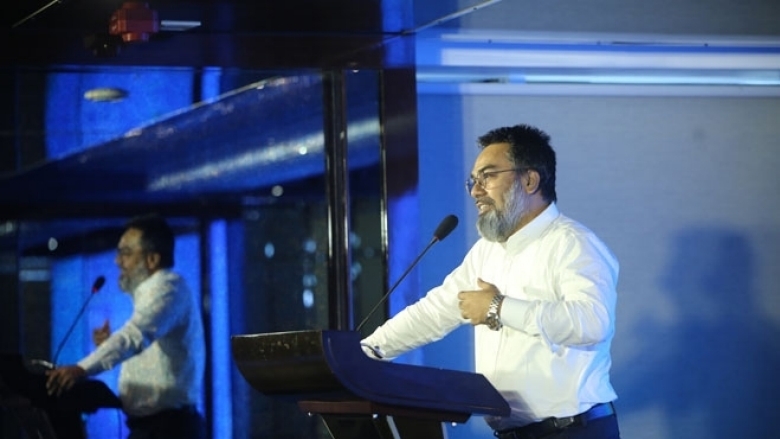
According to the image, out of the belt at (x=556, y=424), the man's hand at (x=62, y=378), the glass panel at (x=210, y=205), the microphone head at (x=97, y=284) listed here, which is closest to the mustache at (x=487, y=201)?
the belt at (x=556, y=424)

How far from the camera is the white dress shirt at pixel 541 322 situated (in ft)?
11.5

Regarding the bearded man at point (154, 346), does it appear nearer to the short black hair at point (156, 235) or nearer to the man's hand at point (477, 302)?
the short black hair at point (156, 235)

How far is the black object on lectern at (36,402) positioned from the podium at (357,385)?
5.93 feet

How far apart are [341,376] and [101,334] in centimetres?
221

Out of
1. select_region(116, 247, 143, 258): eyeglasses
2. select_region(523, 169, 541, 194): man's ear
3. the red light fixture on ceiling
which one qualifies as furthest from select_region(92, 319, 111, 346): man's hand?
select_region(523, 169, 541, 194): man's ear

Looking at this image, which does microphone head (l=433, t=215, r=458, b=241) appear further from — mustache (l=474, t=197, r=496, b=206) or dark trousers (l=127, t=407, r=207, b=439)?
dark trousers (l=127, t=407, r=207, b=439)

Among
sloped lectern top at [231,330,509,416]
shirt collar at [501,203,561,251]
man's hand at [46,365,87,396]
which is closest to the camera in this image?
sloped lectern top at [231,330,509,416]

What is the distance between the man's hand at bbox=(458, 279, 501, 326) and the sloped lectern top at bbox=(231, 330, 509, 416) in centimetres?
18

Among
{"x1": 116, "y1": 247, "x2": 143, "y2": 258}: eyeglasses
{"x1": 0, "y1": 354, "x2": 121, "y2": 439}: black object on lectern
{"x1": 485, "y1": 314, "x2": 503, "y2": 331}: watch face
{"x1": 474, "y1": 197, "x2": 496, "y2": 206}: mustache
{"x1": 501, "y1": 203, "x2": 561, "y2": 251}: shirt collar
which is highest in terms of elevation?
{"x1": 474, "y1": 197, "x2": 496, "y2": 206}: mustache

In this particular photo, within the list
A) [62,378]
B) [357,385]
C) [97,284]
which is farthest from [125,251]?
[357,385]

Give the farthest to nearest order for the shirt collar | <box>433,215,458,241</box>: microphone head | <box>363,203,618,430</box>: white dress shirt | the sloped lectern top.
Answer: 1. the shirt collar
2. <box>433,215,458,241</box>: microphone head
3. <box>363,203,618,430</box>: white dress shirt
4. the sloped lectern top

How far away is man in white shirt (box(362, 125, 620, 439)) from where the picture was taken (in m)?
3.51

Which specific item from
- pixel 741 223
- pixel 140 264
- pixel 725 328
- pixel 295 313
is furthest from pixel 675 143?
pixel 140 264

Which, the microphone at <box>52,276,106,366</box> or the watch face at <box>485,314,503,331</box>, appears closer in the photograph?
the watch face at <box>485,314,503,331</box>
